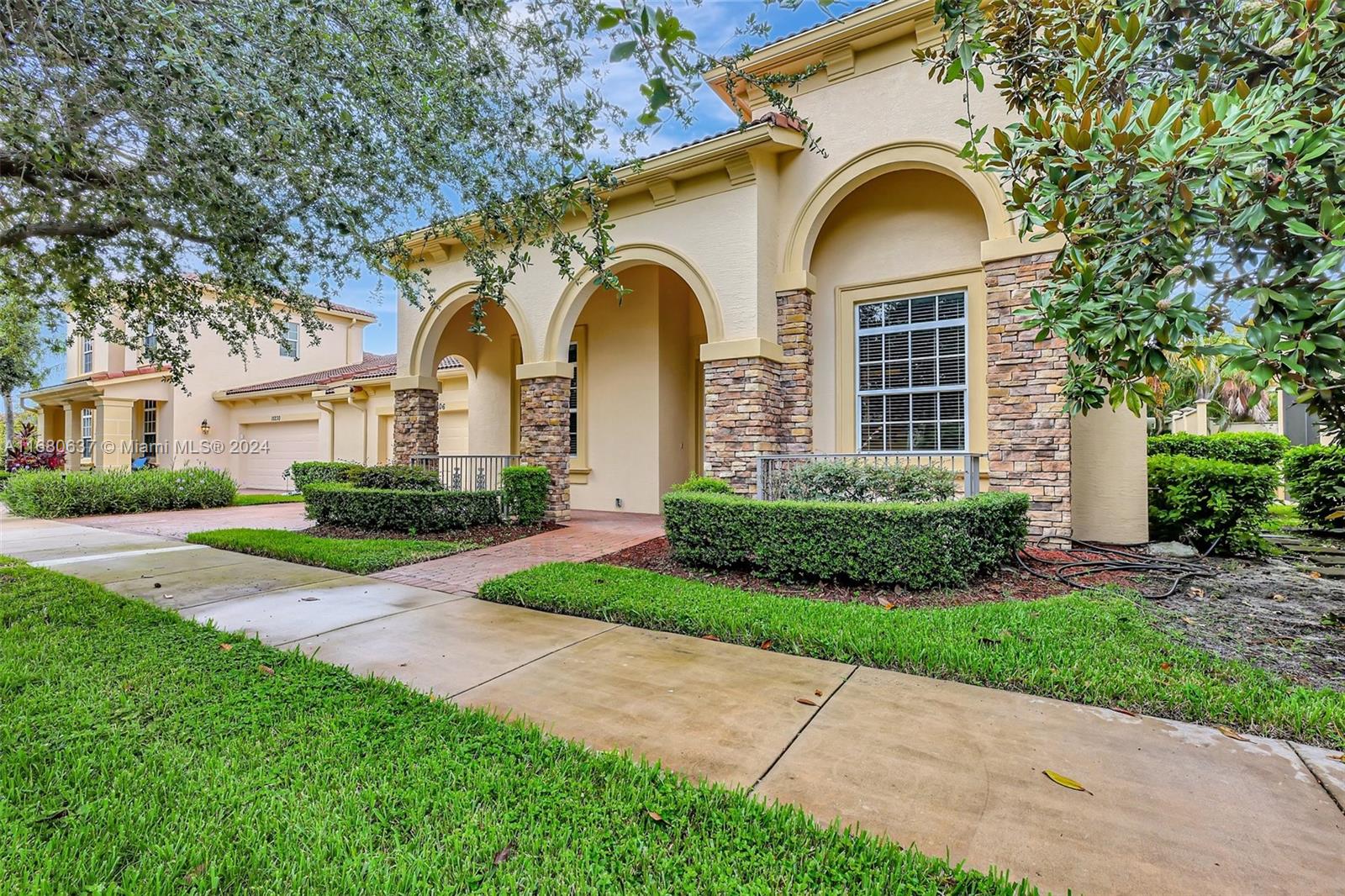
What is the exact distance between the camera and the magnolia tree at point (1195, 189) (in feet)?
8.87

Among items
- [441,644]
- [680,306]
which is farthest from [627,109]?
[680,306]

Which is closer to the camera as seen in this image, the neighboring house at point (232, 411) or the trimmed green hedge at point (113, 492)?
the trimmed green hedge at point (113, 492)

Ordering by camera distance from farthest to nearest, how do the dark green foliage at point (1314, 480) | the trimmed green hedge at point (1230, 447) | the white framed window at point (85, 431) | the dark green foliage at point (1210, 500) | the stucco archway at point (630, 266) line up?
the white framed window at point (85, 431) → the trimmed green hedge at point (1230, 447) → the dark green foliage at point (1314, 480) → the stucco archway at point (630, 266) → the dark green foliage at point (1210, 500)

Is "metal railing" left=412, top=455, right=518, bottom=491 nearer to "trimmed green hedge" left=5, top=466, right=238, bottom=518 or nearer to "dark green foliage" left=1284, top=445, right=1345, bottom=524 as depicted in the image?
"trimmed green hedge" left=5, top=466, right=238, bottom=518

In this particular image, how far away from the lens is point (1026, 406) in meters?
7.36

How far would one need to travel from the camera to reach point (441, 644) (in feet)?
14.5

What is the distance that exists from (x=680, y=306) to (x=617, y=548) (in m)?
6.18

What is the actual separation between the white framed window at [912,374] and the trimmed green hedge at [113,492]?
15546mm

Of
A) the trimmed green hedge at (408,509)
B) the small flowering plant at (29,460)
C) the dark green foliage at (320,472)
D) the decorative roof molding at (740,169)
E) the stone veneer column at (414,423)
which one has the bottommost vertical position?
the trimmed green hedge at (408,509)

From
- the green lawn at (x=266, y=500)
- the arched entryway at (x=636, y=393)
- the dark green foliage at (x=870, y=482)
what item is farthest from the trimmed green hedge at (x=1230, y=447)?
the green lawn at (x=266, y=500)

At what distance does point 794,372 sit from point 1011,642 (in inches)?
222

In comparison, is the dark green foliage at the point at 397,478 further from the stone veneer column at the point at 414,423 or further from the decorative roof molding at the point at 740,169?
the decorative roof molding at the point at 740,169

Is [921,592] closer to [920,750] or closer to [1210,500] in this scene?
[920,750]

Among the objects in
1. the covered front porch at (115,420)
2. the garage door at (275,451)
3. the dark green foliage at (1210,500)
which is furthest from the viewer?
the garage door at (275,451)
